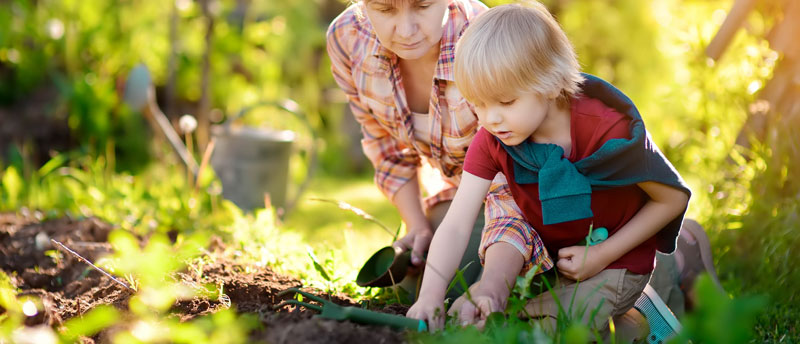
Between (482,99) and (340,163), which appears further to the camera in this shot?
(340,163)

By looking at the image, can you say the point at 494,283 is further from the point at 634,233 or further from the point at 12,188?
the point at 12,188

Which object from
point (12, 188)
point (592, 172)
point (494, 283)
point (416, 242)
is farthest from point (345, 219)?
point (592, 172)

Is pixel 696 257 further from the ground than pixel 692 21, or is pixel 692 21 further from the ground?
pixel 692 21

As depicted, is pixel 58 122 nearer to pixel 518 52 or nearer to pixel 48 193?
pixel 48 193

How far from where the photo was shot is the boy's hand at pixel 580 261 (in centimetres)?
176

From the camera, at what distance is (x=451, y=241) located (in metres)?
1.73

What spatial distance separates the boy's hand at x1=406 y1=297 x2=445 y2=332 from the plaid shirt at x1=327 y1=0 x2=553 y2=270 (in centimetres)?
27

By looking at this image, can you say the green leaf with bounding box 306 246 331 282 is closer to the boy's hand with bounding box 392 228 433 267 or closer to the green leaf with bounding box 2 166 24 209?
the boy's hand with bounding box 392 228 433 267

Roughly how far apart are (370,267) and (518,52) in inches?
32.8

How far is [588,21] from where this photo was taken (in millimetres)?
6457

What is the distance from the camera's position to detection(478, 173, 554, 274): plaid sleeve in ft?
5.93

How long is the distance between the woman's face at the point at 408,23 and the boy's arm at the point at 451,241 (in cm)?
42

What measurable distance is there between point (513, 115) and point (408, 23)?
45 cm

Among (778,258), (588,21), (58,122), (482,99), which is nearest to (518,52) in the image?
(482,99)
